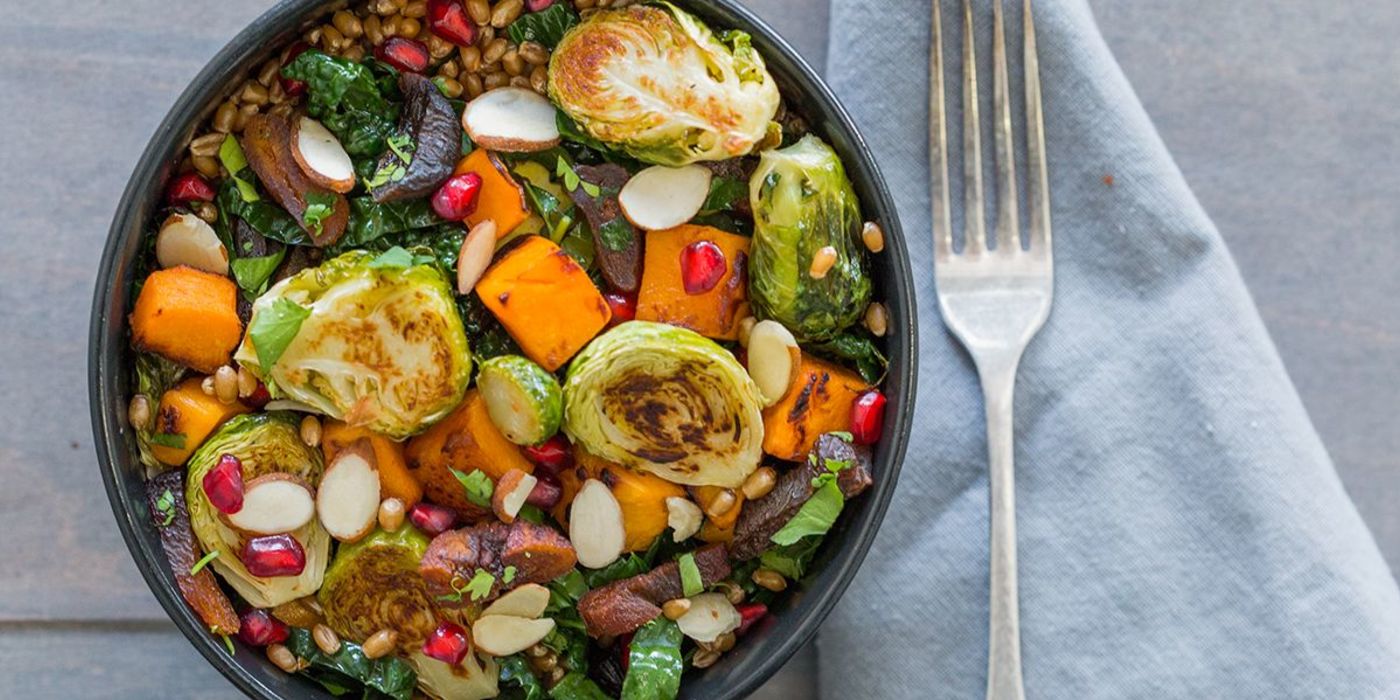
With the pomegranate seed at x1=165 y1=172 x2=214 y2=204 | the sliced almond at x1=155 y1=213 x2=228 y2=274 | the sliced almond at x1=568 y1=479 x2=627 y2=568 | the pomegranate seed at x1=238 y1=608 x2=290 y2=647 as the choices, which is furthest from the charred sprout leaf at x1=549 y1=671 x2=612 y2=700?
the pomegranate seed at x1=165 y1=172 x2=214 y2=204

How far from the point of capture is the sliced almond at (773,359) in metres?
2.25

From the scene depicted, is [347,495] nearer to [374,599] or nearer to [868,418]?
[374,599]

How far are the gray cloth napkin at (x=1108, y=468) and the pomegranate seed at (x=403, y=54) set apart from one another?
872 millimetres

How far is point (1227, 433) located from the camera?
2633 mm

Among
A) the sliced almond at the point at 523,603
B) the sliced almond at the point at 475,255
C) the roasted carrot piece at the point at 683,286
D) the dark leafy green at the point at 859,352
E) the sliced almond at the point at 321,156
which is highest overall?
the sliced almond at the point at 321,156

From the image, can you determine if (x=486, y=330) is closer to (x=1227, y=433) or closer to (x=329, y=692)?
(x=329, y=692)

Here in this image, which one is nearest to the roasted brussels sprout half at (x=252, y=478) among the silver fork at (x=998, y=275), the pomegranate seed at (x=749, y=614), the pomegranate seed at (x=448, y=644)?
the pomegranate seed at (x=448, y=644)

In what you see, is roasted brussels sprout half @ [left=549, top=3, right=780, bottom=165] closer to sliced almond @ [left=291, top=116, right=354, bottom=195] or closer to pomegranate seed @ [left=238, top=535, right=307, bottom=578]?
sliced almond @ [left=291, top=116, right=354, bottom=195]

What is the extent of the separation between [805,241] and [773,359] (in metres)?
0.21

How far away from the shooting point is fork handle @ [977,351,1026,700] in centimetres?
261

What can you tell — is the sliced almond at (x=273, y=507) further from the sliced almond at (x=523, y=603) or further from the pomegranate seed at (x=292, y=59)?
the pomegranate seed at (x=292, y=59)

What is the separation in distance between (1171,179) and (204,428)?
1.95m

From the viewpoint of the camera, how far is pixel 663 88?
2.22 m

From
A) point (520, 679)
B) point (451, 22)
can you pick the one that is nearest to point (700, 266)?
point (451, 22)
